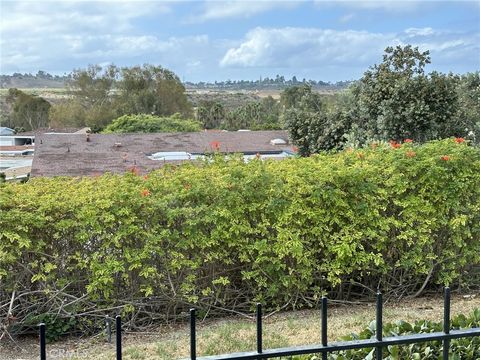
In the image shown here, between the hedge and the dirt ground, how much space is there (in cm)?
22

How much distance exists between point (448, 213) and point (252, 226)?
6.19 feet

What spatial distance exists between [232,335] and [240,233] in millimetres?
911

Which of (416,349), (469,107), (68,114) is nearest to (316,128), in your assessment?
(469,107)

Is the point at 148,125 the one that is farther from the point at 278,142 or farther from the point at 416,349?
the point at 416,349

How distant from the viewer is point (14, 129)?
70.8 m

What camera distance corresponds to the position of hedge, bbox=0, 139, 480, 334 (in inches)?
192

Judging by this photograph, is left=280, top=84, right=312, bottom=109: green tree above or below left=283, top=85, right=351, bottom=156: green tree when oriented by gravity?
above

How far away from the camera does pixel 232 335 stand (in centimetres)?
463

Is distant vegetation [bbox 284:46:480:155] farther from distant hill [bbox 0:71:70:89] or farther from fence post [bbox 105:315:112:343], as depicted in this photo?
distant hill [bbox 0:71:70:89]

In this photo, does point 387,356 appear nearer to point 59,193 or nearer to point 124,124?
point 59,193

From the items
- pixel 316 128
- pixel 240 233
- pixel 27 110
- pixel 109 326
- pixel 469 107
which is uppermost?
pixel 469 107

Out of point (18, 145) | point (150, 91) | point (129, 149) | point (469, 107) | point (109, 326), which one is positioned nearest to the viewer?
point (109, 326)

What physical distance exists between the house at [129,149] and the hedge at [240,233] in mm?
16084

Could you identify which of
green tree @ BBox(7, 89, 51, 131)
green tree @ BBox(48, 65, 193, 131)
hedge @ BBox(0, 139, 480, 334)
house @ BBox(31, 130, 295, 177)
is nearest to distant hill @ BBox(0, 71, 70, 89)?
green tree @ BBox(7, 89, 51, 131)
